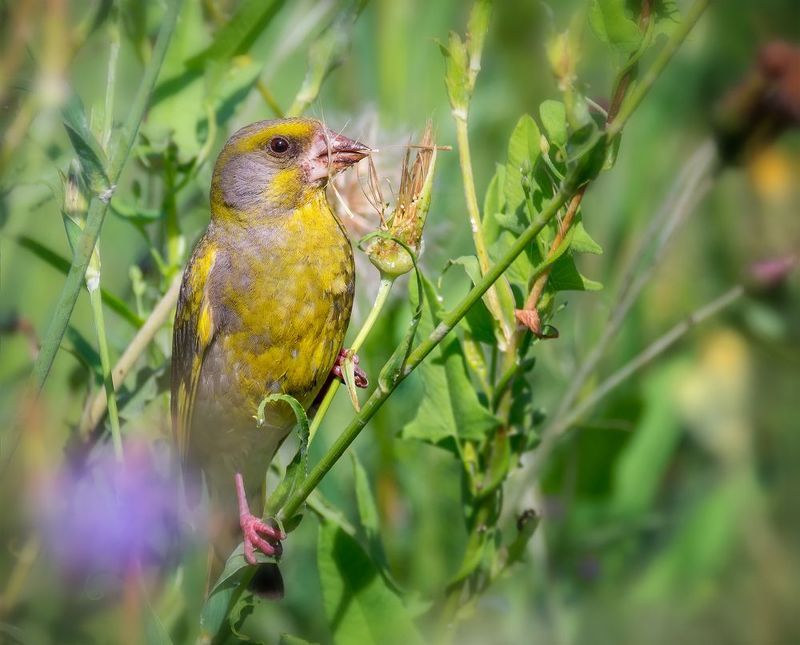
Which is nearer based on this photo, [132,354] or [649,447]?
[132,354]

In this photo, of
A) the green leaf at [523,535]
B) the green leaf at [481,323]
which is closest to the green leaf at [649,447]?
the green leaf at [523,535]

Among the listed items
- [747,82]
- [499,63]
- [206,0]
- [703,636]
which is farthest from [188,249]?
[499,63]

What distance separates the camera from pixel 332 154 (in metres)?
2.30

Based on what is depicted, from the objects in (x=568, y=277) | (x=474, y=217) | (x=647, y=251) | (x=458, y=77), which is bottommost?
(x=647, y=251)

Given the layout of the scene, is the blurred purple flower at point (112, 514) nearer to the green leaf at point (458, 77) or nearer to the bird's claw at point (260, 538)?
the bird's claw at point (260, 538)

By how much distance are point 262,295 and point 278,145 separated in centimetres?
33

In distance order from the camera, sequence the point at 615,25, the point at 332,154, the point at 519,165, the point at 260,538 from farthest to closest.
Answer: the point at 332,154
the point at 260,538
the point at 519,165
the point at 615,25

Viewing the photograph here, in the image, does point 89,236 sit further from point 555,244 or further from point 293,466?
point 555,244

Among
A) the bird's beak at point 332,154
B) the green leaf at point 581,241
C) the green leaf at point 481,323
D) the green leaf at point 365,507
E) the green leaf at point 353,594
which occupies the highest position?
the bird's beak at point 332,154

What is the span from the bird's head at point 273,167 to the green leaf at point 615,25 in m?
0.96

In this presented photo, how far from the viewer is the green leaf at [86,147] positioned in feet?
5.08

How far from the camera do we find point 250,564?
1.68 meters

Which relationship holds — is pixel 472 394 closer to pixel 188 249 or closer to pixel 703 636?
pixel 188 249

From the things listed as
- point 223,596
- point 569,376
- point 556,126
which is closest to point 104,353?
point 223,596
